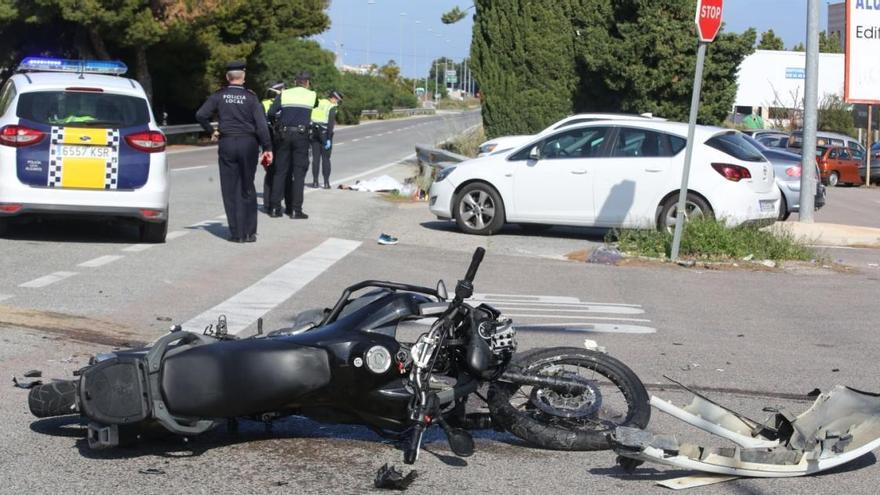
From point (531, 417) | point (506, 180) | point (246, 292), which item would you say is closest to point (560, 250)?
point (506, 180)

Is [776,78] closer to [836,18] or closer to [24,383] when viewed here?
[836,18]

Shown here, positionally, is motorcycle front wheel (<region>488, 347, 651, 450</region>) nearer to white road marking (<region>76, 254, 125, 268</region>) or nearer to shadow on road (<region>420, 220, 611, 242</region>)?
white road marking (<region>76, 254, 125, 268</region>)

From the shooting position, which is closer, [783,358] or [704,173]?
[783,358]

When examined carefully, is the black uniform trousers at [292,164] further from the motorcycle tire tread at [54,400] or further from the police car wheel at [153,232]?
the motorcycle tire tread at [54,400]

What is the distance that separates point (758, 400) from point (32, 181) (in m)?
8.62

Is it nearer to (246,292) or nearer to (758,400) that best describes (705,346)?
(758,400)

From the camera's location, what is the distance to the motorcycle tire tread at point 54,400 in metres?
5.74

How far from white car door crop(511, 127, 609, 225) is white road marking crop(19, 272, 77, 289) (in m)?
6.81

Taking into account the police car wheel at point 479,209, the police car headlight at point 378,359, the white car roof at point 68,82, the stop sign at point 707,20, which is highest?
the stop sign at point 707,20

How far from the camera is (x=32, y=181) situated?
1302 cm

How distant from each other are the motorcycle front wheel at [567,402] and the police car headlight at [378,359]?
607 millimetres

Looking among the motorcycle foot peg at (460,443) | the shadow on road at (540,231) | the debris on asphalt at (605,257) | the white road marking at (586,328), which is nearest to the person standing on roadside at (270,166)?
the shadow on road at (540,231)

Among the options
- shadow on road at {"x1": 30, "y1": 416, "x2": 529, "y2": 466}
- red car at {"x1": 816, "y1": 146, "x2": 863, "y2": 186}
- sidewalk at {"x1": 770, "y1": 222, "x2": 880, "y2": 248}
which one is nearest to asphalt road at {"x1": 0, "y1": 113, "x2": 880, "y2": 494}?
shadow on road at {"x1": 30, "y1": 416, "x2": 529, "y2": 466}

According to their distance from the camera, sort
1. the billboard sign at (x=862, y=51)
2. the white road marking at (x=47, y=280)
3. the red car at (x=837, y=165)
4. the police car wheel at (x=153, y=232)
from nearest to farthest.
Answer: the white road marking at (x=47, y=280), the police car wheel at (x=153, y=232), the billboard sign at (x=862, y=51), the red car at (x=837, y=165)
